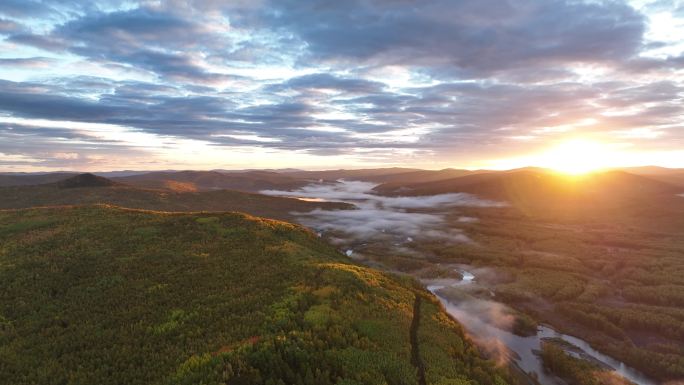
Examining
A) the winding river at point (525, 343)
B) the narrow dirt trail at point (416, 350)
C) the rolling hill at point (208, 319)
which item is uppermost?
the rolling hill at point (208, 319)

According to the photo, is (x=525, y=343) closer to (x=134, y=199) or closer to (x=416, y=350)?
(x=416, y=350)

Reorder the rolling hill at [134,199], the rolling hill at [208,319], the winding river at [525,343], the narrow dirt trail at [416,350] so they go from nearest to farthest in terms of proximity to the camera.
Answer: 1. the rolling hill at [208,319]
2. the narrow dirt trail at [416,350]
3. the winding river at [525,343]
4. the rolling hill at [134,199]

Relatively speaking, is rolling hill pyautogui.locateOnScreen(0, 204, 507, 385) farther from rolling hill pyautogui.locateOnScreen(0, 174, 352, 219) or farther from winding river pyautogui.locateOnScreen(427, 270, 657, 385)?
rolling hill pyautogui.locateOnScreen(0, 174, 352, 219)

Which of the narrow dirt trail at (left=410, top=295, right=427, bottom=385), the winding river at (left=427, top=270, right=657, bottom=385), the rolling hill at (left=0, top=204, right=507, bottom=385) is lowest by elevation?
the winding river at (left=427, top=270, right=657, bottom=385)

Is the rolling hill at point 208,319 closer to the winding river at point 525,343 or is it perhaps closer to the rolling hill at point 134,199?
the winding river at point 525,343

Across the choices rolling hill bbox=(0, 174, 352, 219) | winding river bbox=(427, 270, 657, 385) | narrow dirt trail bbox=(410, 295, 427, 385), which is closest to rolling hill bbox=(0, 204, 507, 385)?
narrow dirt trail bbox=(410, 295, 427, 385)

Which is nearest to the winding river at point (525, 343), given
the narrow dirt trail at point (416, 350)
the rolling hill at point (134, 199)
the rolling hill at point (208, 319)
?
the rolling hill at point (208, 319)
